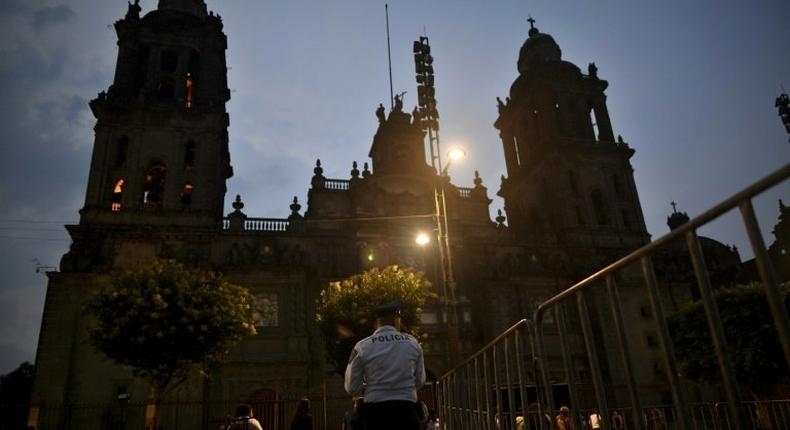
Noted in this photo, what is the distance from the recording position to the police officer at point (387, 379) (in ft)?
14.8

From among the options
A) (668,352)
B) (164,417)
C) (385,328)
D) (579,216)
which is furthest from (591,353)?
(579,216)

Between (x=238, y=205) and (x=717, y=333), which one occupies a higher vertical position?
(x=238, y=205)

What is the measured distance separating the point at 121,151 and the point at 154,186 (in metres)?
2.88

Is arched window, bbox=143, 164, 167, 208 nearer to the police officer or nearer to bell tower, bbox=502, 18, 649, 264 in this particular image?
bell tower, bbox=502, 18, 649, 264

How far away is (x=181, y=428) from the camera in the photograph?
22.9 m

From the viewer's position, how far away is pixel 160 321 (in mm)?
18359

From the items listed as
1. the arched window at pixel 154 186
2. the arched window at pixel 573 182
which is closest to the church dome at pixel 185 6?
the arched window at pixel 154 186

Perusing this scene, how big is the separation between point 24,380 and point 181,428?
1817 inches

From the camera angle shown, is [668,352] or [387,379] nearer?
[668,352]

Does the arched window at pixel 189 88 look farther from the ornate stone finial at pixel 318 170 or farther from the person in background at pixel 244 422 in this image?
the person in background at pixel 244 422

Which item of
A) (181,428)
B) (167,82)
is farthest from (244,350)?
(167,82)

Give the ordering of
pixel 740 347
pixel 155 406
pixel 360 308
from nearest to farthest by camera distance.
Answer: pixel 740 347
pixel 155 406
pixel 360 308

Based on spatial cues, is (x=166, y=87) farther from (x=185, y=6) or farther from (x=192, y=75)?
(x=185, y=6)

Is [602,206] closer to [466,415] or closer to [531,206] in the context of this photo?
[531,206]
